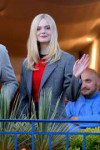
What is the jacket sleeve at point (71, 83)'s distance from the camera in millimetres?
3955

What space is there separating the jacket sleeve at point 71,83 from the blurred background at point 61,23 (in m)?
5.25

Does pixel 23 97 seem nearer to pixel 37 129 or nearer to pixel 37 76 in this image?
pixel 37 76

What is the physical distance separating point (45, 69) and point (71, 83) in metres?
0.27

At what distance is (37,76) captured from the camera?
414 centimetres

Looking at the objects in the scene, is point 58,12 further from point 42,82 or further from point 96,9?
point 42,82

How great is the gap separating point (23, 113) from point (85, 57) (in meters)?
0.58

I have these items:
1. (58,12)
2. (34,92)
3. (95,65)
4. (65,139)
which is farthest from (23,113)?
(95,65)

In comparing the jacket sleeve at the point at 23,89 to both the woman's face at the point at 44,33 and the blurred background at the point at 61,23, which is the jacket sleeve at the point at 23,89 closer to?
the woman's face at the point at 44,33

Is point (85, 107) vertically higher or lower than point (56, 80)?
lower

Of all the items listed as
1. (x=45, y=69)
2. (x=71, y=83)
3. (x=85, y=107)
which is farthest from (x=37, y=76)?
(x=85, y=107)

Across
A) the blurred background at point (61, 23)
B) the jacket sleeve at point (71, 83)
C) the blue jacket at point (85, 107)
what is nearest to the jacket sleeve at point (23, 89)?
the jacket sleeve at point (71, 83)

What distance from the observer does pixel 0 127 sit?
3506 mm

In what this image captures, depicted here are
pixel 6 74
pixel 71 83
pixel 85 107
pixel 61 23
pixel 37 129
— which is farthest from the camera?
pixel 61 23

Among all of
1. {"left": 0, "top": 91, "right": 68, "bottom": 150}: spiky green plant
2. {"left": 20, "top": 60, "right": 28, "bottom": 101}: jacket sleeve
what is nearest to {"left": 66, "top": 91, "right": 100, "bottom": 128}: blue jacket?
{"left": 20, "top": 60, "right": 28, "bottom": 101}: jacket sleeve
